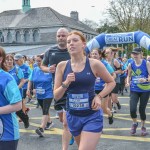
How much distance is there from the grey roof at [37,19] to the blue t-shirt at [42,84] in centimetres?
6459

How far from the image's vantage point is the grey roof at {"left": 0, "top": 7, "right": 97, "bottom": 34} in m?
73.9

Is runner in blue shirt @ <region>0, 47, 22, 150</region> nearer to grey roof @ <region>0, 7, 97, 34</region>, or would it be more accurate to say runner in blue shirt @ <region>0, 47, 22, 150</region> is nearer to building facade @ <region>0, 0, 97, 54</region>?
building facade @ <region>0, 0, 97, 54</region>

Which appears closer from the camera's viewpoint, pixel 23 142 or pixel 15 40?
pixel 23 142

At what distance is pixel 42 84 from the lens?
8422mm

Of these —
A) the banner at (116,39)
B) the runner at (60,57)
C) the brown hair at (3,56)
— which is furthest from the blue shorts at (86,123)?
the banner at (116,39)

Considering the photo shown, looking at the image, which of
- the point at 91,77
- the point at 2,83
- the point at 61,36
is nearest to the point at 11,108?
the point at 2,83

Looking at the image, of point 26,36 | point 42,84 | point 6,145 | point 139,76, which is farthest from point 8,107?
point 26,36

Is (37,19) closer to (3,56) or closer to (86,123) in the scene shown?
(86,123)

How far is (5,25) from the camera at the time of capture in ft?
262

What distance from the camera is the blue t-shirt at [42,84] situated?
8180 millimetres

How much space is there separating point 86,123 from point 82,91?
0.36m

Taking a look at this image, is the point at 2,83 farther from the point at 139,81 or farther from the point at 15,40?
the point at 15,40

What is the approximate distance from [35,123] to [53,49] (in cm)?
383

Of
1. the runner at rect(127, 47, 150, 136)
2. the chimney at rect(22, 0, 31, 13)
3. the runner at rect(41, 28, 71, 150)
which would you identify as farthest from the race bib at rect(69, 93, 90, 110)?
the chimney at rect(22, 0, 31, 13)
